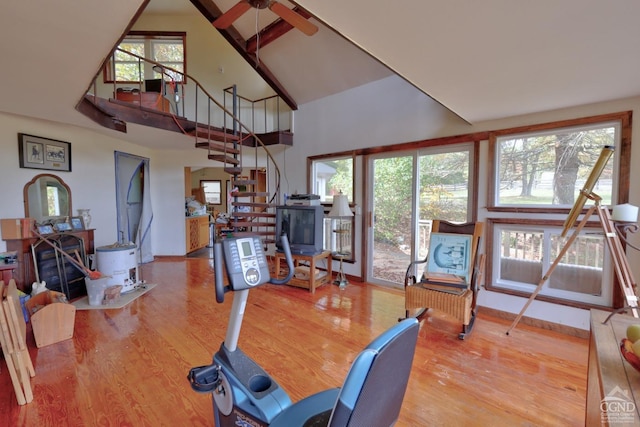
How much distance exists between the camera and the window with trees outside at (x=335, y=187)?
4562 millimetres

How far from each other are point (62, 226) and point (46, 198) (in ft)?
1.45

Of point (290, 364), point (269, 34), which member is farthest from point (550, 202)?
point (269, 34)

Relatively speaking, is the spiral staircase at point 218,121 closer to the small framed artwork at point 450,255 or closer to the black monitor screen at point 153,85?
the black monitor screen at point 153,85

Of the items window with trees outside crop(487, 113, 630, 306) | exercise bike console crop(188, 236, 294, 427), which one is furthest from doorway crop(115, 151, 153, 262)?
window with trees outside crop(487, 113, 630, 306)

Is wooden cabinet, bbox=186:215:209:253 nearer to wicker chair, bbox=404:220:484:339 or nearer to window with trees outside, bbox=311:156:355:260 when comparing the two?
window with trees outside, bbox=311:156:355:260

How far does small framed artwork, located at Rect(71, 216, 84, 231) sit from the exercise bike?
3870mm

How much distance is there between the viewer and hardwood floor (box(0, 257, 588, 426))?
170 centimetres

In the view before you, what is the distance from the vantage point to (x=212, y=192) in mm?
9656

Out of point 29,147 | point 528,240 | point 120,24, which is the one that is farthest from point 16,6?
point 528,240

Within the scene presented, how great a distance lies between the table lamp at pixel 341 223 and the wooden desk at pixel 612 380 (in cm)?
296

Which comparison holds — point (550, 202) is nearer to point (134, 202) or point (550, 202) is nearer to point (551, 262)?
point (551, 262)

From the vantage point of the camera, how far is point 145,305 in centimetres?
335

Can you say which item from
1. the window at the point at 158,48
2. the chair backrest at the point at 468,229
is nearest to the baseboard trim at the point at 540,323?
the chair backrest at the point at 468,229

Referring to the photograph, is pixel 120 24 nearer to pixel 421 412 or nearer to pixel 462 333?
pixel 421 412
